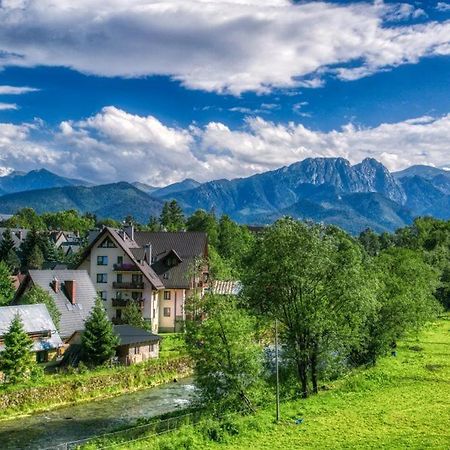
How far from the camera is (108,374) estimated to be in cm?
5072

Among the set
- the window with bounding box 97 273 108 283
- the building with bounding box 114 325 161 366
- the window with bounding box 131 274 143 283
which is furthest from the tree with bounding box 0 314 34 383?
the window with bounding box 97 273 108 283

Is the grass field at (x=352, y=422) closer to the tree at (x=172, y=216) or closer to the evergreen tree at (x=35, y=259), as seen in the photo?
the evergreen tree at (x=35, y=259)

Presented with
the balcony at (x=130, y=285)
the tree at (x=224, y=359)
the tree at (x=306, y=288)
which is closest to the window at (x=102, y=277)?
the balcony at (x=130, y=285)

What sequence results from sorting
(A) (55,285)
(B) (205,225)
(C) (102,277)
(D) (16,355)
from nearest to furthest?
(D) (16,355) → (A) (55,285) → (C) (102,277) → (B) (205,225)

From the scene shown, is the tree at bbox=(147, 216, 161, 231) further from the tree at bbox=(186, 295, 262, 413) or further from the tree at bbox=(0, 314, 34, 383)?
the tree at bbox=(186, 295, 262, 413)

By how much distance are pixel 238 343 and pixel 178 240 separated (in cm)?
5195

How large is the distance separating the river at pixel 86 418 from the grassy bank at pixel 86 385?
0.89 metres

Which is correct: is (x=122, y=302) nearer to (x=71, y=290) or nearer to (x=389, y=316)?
(x=71, y=290)

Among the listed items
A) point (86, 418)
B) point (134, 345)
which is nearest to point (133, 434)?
point (86, 418)

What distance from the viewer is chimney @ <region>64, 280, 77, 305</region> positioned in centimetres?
6125

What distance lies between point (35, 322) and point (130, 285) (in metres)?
23.2

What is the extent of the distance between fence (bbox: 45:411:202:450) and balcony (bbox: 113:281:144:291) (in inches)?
1615

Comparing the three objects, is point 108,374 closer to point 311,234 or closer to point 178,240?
point 311,234

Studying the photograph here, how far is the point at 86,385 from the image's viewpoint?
48125 mm
